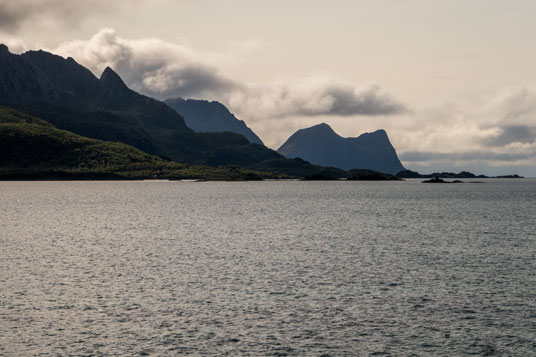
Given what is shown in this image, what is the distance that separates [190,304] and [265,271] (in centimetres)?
1552

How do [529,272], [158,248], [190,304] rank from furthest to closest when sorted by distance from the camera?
[158,248] → [529,272] → [190,304]

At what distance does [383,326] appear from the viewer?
33812mm

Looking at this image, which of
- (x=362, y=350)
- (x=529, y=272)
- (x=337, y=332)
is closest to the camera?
(x=362, y=350)

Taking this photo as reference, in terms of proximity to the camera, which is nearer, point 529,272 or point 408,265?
point 529,272

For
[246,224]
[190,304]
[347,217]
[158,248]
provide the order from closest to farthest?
[190,304] → [158,248] → [246,224] → [347,217]

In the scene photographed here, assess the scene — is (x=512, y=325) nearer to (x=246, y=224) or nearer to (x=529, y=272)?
(x=529, y=272)

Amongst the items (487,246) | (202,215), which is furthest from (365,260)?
(202,215)

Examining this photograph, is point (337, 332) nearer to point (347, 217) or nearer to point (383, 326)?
point (383, 326)

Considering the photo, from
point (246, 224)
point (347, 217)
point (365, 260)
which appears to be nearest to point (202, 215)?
point (246, 224)

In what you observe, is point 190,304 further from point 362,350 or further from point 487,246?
point 487,246

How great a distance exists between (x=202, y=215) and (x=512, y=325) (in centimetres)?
10841

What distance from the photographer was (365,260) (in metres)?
61.6

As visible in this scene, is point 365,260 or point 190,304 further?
point 365,260

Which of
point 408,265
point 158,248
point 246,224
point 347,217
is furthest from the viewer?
point 347,217
